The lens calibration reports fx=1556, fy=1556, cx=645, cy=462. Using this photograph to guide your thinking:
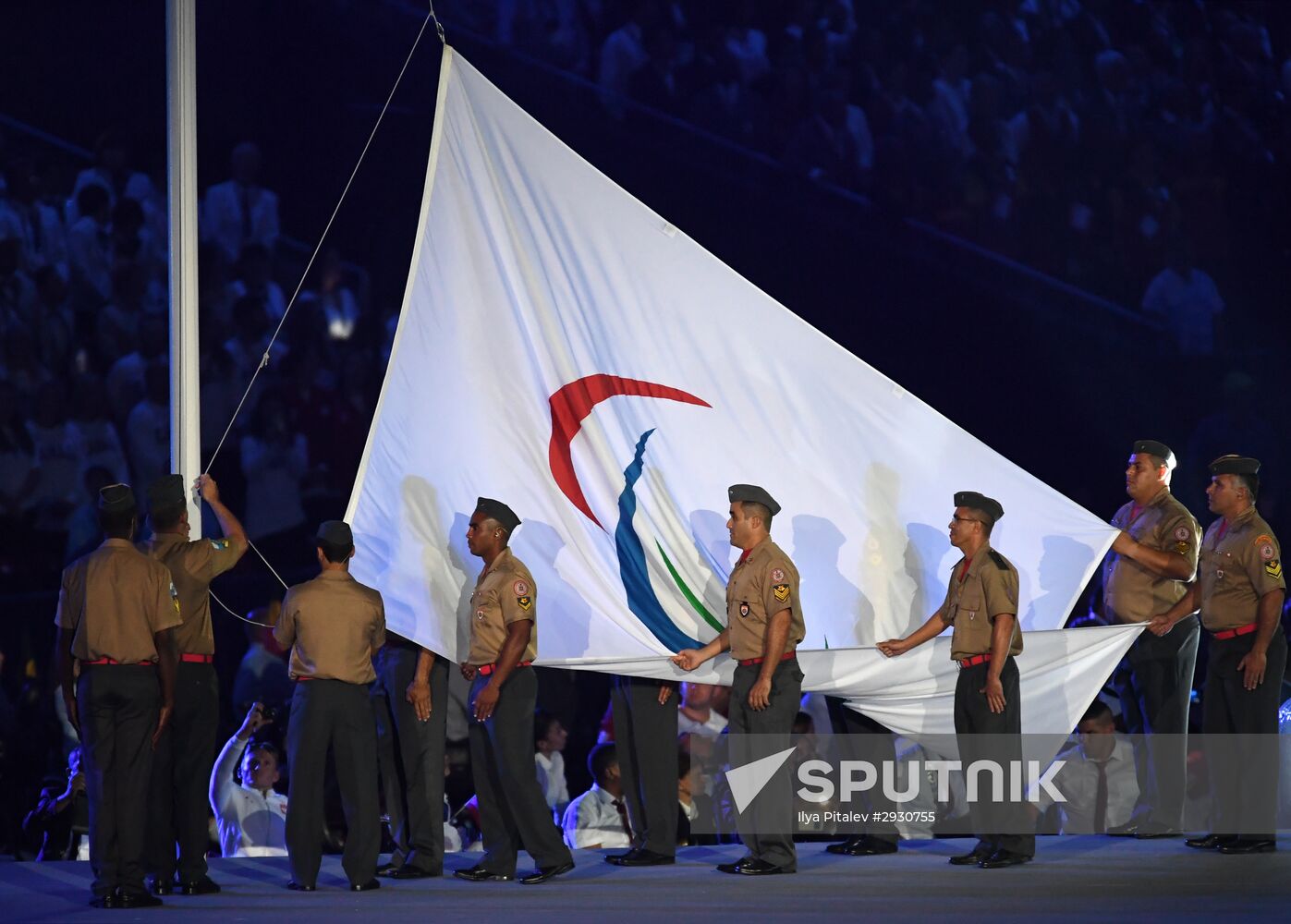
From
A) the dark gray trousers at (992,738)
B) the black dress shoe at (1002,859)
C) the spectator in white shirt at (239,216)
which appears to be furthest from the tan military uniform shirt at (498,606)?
the spectator in white shirt at (239,216)

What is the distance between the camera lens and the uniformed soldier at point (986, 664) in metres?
5.47

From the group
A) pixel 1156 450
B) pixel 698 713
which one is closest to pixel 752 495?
pixel 1156 450

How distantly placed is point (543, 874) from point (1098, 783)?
8.46 feet

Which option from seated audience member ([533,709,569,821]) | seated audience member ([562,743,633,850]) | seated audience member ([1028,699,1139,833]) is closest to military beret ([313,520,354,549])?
seated audience member ([562,743,633,850])

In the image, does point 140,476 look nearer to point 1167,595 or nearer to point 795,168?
point 795,168

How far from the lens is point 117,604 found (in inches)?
A: 192

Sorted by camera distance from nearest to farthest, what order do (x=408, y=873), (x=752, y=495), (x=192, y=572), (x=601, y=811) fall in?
(x=192, y=572), (x=408, y=873), (x=752, y=495), (x=601, y=811)

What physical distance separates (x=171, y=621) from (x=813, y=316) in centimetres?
441

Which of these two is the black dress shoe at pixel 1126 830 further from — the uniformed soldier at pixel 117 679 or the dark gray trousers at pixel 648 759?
the uniformed soldier at pixel 117 679

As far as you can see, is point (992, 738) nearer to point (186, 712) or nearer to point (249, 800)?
point (186, 712)

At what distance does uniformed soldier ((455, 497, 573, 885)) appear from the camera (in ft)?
17.4

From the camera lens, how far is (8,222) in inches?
334

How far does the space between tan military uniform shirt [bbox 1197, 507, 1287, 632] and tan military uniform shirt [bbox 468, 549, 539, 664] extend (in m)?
2.54

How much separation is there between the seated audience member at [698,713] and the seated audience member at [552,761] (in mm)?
603
